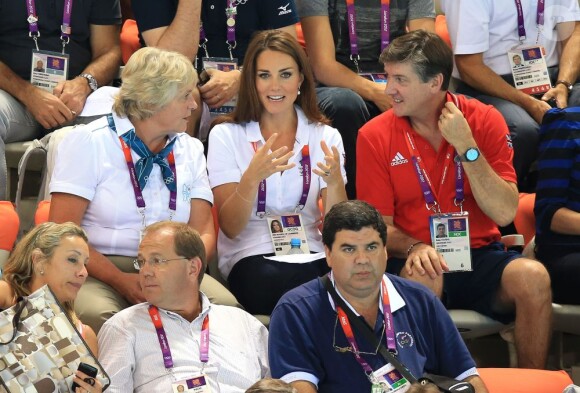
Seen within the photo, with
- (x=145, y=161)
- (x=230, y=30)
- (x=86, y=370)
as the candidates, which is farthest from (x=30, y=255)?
(x=230, y=30)

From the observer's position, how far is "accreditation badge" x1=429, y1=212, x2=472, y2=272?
4473 millimetres

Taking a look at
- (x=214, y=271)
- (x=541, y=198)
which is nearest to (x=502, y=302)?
(x=541, y=198)

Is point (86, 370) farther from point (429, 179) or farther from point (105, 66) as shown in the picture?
point (105, 66)

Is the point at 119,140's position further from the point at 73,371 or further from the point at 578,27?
the point at 578,27

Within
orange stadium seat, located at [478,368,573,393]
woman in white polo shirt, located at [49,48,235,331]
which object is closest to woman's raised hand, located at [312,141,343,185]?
woman in white polo shirt, located at [49,48,235,331]

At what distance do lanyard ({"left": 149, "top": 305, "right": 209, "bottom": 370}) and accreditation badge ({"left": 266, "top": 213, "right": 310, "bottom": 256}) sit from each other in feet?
2.27

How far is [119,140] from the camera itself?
14.1 feet

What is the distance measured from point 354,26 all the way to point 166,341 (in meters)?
2.29

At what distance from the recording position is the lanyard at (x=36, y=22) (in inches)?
201

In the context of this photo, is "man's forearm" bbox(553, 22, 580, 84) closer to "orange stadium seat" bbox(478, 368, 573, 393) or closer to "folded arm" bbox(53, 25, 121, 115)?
"orange stadium seat" bbox(478, 368, 573, 393)

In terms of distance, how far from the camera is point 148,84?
4316 millimetres

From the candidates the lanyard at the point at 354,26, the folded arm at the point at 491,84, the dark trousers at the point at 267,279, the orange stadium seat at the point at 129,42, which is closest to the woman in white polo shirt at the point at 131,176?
the dark trousers at the point at 267,279

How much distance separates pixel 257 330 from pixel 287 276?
388 millimetres

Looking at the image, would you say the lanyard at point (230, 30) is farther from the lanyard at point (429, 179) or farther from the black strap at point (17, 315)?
the black strap at point (17, 315)
